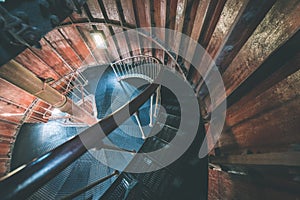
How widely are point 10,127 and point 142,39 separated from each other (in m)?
5.29

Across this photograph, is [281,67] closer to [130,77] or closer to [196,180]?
[196,180]

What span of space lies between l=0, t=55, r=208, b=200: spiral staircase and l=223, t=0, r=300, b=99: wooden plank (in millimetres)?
1303

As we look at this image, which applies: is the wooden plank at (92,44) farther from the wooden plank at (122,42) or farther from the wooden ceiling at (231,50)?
the wooden plank at (122,42)

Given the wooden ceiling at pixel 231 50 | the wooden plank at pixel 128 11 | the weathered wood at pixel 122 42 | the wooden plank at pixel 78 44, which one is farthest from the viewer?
the weathered wood at pixel 122 42

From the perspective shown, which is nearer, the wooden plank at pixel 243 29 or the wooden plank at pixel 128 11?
the wooden plank at pixel 243 29

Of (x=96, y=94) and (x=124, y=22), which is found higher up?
(x=124, y=22)

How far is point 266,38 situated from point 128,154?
151 inches

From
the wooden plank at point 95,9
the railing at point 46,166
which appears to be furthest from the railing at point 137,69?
the railing at point 46,166

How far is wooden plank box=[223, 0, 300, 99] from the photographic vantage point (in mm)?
1333

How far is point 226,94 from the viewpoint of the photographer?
7.82ft

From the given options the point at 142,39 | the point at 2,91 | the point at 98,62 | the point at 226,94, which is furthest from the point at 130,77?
the point at 226,94

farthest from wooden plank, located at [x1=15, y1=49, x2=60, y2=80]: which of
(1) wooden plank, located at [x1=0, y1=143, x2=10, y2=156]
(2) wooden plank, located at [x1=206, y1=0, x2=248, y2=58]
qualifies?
(2) wooden plank, located at [x1=206, y1=0, x2=248, y2=58]

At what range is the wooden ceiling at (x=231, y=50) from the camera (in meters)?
1.44

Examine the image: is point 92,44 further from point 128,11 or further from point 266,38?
point 266,38
